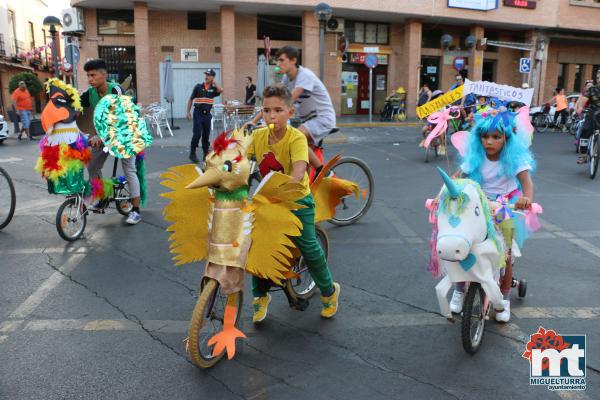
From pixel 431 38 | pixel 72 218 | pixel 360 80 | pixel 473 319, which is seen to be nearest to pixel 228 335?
pixel 473 319

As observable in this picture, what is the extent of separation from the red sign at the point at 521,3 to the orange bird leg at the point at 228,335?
27499 mm

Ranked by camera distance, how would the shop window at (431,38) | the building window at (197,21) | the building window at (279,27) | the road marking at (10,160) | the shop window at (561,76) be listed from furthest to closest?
1. the shop window at (561,76)
2. the shop window at (431,38)
3. the building window at (279,27)
4. the building window at (197,21)
5. the road marking at (10,160)

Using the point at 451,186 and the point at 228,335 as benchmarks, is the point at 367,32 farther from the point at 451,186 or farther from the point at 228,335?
the point at 228,335

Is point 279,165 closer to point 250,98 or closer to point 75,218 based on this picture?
point 75,218

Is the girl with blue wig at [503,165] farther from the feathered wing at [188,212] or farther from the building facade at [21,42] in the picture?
the building facade at [21,42]

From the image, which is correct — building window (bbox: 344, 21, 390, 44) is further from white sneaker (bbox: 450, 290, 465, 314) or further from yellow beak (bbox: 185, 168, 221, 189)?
yellow beak (bbox: 185, 168, 221, 189)

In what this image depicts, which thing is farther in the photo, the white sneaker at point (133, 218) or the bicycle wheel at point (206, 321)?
the white sneaker at point (133, 218)

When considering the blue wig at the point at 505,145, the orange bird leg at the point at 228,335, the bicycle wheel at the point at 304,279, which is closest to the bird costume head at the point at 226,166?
the orange bird leg at the point at 228,335

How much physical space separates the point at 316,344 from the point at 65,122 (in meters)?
3.82

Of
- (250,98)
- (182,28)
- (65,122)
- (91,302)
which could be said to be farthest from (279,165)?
(182,28)

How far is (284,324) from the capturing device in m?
3.70

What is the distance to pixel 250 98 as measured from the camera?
62.0 ft

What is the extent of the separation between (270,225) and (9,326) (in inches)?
82.5

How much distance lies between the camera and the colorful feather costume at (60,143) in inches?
217
